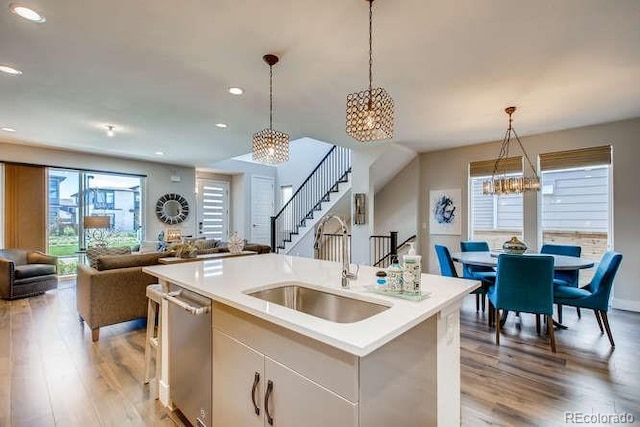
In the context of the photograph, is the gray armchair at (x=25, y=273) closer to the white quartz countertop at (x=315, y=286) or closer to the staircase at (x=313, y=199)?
the staircase at (x=313, y=199)

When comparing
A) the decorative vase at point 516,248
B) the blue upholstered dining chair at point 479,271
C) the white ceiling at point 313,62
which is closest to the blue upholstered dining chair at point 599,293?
the decorative vase at point 516,248

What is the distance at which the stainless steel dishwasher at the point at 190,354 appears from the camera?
5.46 ft

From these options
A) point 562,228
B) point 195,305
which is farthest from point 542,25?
point 562,228

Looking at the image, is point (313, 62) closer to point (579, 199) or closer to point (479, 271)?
point (479, 271)

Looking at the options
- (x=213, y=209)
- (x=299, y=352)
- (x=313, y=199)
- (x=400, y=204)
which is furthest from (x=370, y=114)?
(x=213, y=209)

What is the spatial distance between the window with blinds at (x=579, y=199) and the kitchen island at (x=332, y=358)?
4154mm

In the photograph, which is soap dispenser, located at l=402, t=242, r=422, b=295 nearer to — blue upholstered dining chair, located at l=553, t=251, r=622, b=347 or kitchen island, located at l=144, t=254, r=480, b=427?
kitchen island, located at l=144, t=254, r=480, b=427

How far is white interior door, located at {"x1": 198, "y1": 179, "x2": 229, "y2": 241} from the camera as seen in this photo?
8.36 meters

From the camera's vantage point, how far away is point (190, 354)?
71.2 inches

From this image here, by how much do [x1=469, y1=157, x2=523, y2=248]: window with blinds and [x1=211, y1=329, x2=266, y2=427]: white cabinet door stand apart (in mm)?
5250

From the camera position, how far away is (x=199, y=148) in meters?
5.84

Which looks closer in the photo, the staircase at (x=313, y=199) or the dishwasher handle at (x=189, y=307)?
the dishwasher handle at (x=189, y=307)

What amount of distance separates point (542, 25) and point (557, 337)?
299 centimetres

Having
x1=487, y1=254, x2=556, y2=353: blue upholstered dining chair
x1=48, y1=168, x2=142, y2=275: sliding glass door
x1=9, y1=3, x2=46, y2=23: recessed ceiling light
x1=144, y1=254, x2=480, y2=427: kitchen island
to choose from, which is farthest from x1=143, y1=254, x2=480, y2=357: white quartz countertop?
x1=48, y1=168, x2=142, y2=275: sliding glass door
